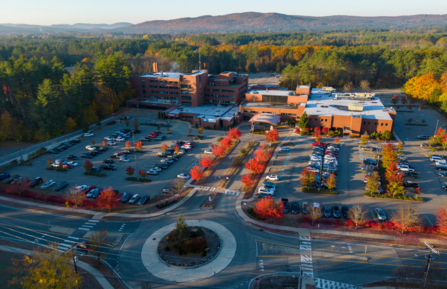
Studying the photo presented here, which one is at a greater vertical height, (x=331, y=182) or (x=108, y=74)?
(x=108, y=74)

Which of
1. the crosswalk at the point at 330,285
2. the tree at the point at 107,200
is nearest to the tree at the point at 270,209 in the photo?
the crosswalk at the point at 330,285

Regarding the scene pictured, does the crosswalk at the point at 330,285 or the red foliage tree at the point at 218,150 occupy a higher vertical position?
the red foliage tree at the point at 218,150

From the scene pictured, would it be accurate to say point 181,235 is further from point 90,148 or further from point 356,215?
point 90,148

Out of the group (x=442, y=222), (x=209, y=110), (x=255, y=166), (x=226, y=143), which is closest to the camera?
(x=442, y=222)

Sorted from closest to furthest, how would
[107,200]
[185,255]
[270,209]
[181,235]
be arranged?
[185,255] → [181,235] → [270,209] → [107,200]

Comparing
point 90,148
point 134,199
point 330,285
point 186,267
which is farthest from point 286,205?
point 90,148

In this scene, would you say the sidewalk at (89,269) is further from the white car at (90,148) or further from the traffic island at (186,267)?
the white car at (90,148)

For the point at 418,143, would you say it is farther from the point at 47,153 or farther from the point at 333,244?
the point at 47,153

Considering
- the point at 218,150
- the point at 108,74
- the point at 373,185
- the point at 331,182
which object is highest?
the point at 108,74
